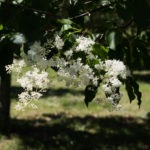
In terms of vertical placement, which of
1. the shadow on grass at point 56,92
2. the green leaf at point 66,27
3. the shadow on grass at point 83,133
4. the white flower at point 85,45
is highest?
the green leaf at point 66,27

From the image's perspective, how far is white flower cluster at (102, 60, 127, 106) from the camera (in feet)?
4.43

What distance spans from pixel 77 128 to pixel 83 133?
1.14ft

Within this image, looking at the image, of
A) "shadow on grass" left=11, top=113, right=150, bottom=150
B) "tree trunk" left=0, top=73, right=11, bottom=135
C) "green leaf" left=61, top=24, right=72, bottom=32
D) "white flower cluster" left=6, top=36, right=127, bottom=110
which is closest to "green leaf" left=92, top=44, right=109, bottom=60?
"white flower cluster" left=6, top=36, right=127, bottom=110

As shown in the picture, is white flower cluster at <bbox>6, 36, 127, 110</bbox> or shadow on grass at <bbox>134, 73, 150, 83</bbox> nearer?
white flower cluster at <bbox>6, 36, 127, 110</bbox>

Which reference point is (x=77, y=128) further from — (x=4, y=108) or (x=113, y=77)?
(x=113, y=77)

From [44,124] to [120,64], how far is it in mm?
5224

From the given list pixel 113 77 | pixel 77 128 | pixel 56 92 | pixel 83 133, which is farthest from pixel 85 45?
pixel 56 92

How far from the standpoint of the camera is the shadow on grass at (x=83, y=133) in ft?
16.5

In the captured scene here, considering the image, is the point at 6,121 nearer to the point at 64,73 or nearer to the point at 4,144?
the point at 4,144

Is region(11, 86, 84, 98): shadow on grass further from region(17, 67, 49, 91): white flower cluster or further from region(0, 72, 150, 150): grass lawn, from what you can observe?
region(17, 67, 49, 91): white flower cluster

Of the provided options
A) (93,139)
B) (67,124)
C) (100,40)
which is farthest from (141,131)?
(100,40)

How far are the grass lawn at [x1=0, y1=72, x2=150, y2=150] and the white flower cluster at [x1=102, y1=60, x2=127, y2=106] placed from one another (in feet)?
9.29

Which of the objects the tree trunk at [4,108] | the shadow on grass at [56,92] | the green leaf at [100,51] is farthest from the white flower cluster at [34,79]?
the shadow on grass at [56,92]

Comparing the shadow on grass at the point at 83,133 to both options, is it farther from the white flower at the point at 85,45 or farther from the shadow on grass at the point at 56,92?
the white flower at the point at 85,45
